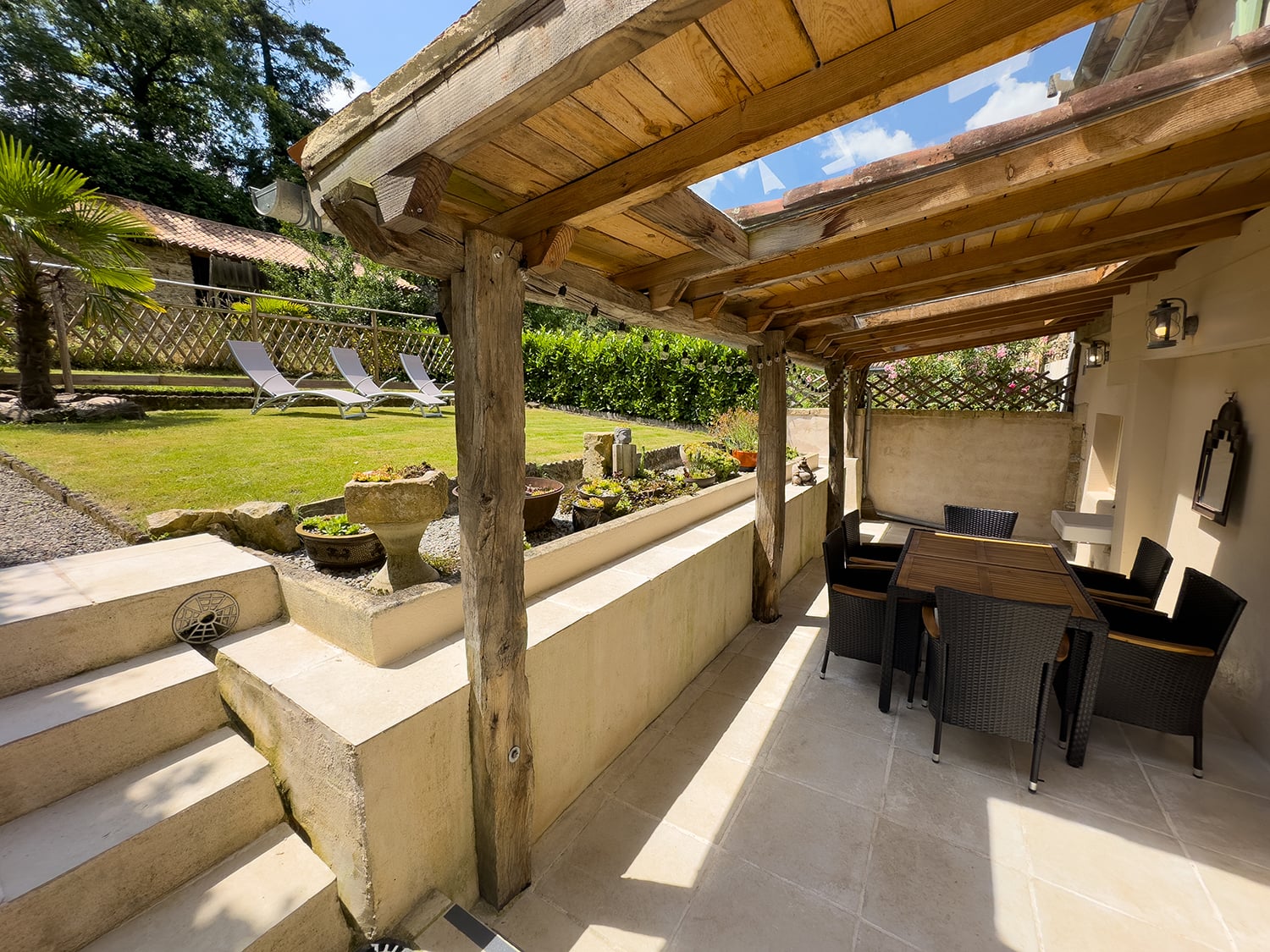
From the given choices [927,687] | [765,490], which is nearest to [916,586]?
[927,687]

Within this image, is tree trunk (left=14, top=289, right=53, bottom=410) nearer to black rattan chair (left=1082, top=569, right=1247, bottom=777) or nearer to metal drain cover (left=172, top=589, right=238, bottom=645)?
metal drain cover (left=172, top=589, right=238, bottom=645)

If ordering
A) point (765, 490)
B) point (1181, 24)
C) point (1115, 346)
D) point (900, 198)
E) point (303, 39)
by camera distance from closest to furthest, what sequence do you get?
point (900, 198)
point (1181, 24)
point (765, 490)
point (1115, 346)
point (303, 39)

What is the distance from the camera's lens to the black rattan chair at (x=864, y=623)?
3262mm

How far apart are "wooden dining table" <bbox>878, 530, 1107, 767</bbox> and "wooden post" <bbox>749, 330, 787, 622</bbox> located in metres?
1.08

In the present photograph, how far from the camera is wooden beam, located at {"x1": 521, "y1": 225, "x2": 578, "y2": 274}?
1.70m

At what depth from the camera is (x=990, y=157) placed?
65.2 inches

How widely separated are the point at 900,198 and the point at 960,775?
2.93 metres

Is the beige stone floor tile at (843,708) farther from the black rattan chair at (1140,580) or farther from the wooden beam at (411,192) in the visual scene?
the wooden beam at (411,192)

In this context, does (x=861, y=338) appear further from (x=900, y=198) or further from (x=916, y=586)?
(x=900, y=198)

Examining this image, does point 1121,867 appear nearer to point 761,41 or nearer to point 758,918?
point 758,918

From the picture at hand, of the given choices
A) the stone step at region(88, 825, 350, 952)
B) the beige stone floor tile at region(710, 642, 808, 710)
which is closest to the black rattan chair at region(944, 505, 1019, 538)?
the beige stone floor tile at region(710, 642, 808, 710)

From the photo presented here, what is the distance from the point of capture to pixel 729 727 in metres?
3.18

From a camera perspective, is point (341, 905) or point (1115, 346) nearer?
point (341, 905)

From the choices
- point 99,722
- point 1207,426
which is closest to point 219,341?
point 99,722
